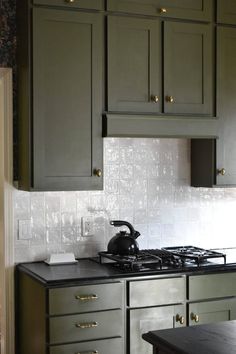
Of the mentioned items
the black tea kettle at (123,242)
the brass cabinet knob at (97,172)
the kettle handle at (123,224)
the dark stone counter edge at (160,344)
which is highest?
the brass cabinet knob at (97,172)

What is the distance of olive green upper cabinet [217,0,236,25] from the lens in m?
3.99

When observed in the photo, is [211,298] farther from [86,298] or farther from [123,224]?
[86,298]

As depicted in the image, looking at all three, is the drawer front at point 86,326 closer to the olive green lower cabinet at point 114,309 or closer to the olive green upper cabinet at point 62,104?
the olive green lower cabinet at point 114,309

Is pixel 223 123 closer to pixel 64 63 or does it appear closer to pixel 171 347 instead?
pixel 64 63

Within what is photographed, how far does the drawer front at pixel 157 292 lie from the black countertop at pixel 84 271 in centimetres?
5

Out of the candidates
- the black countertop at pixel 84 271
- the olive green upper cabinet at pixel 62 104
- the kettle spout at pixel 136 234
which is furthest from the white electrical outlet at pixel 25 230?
the kettle spout at pixel 136 234

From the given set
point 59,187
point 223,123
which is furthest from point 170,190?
point 59,187

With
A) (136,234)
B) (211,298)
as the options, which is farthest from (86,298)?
(211,298)

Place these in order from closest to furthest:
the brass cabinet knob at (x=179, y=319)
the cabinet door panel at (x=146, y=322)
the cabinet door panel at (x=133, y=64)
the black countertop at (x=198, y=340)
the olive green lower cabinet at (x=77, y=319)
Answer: the black countertop at (x=198, y=340), the olive green lower cabinet at (x=77, y=319), the cabinet door panel at (x=146, y=322), the brass cabinet knob at (x=179, y=319), the cabinet door panel at (x=133, y=64)

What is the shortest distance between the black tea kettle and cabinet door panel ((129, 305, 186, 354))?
0.43 metres

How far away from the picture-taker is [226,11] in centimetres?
402

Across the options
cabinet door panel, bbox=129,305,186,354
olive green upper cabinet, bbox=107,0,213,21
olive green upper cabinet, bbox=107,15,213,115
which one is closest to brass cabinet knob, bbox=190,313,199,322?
cabinet door panel, bbox=129,305,186,354

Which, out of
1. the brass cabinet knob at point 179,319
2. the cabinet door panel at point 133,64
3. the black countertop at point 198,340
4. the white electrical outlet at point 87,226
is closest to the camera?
the black countertop at point 198,340

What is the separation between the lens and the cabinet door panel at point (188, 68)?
3.83m
